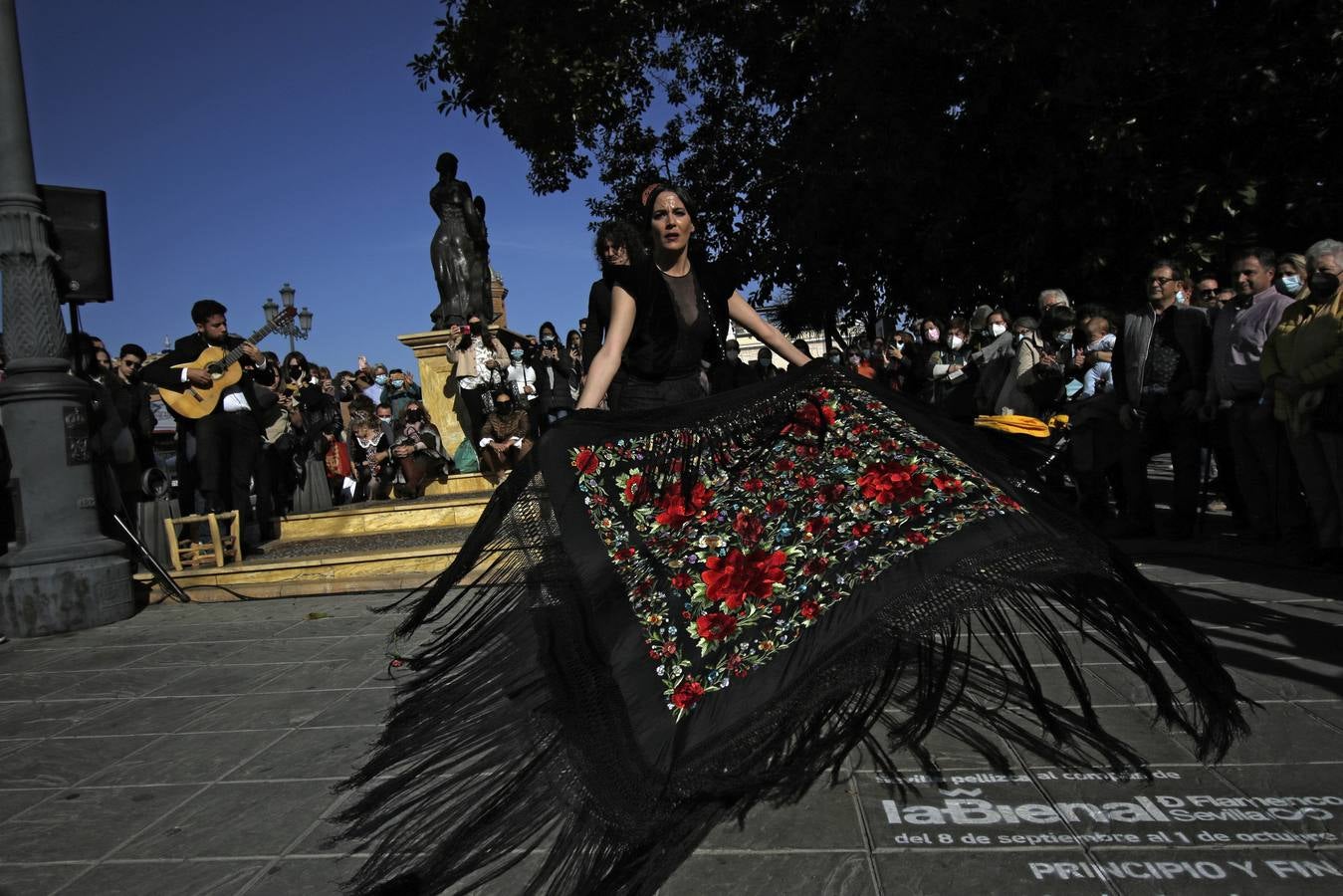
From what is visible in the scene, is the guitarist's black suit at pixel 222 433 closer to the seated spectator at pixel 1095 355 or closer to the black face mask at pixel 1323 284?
the seated spectator at pixel 1095 355

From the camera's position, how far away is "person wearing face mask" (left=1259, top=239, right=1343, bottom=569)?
553 centimetres

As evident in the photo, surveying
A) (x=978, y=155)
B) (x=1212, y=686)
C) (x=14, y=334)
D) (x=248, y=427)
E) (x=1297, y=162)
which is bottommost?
(x=1212, y=686)

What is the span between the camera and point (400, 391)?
13836mm

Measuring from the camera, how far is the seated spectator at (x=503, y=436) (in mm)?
10961

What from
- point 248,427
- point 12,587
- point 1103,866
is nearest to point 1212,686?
point 1103,866

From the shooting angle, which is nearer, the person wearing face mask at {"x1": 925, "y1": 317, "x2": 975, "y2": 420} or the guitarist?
the guitarist

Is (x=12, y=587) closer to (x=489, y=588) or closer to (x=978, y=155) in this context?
(x=489, y=588)

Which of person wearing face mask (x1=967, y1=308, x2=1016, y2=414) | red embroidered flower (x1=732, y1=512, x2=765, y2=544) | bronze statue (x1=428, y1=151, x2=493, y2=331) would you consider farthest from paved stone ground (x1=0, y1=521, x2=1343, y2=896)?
bronze statue (x1=428, y1=151, x2=493, y2=331)

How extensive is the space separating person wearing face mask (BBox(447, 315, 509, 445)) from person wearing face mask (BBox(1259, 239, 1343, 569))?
8145 mm

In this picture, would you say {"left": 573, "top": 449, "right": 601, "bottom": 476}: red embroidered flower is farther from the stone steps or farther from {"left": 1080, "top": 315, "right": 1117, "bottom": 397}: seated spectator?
{"left": 1080, "top": 315, "right": 1117, "bottom": 397}: seated spectator

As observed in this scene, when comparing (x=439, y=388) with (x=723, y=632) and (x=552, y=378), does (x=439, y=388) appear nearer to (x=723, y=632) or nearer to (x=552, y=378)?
(x=552, y=378)

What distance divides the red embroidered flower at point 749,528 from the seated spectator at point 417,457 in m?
8.88

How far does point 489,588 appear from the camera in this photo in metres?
3.39

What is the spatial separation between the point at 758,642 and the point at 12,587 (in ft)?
19.6
